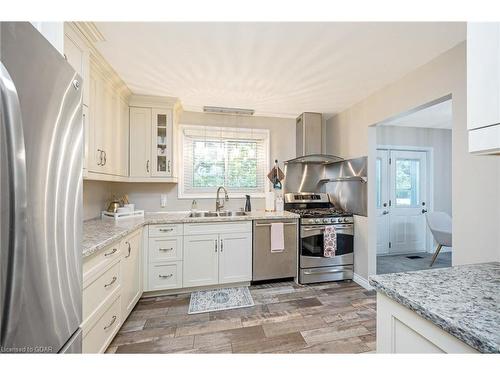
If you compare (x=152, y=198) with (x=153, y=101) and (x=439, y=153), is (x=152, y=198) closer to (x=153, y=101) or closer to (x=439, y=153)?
(x=153, y=101)

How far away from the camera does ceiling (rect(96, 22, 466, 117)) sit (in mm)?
1563

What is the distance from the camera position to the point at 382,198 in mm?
4152

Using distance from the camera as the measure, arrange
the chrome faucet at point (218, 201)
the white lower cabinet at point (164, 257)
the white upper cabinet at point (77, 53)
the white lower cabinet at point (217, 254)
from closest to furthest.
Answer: the white upper cabinet at point (77, 53) < the white lower cabinet at point (164, 257) < the white lower cabinet at point (217, 254) < the chrome faucet at point (218, 201)

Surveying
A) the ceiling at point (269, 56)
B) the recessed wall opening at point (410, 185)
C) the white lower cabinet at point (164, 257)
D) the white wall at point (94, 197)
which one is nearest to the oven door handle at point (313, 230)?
the white lower cabinet at point (164, 257)

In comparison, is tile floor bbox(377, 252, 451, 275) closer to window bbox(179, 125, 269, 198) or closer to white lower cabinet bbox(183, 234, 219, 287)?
window bbox(179, 125, 269, 198)

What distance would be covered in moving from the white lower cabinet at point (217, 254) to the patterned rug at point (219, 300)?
0.35 feet

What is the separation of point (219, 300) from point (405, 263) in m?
3.29

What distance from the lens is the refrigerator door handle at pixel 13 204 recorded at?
521 millimetres

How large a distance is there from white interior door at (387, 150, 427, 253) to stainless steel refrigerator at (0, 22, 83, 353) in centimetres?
481

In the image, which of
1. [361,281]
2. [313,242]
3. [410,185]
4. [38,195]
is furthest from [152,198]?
[410,185]

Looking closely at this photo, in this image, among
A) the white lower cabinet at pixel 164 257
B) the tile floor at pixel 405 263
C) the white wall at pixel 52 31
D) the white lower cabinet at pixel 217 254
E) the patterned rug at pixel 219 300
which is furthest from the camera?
the tile floor at pixel 405 263

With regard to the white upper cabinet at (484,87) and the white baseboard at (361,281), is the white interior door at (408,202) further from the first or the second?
the white upper cabinet at (484,87)
